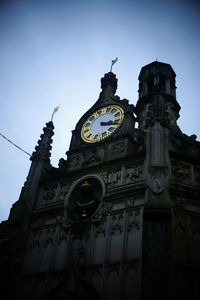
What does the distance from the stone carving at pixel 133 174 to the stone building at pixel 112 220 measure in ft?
0.14

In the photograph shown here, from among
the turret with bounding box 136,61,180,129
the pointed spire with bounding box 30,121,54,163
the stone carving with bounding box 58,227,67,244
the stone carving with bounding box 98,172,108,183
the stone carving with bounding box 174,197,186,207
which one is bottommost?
the stone carving with bounding box 58,227,67,244

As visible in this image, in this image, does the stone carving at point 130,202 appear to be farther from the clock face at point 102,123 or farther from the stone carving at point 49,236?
the clock face at point 102,123

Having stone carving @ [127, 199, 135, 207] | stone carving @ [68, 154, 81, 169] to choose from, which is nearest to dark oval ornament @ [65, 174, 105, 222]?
stone carving @ [127, 199, 135, 207]

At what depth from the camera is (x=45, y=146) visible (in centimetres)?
1708

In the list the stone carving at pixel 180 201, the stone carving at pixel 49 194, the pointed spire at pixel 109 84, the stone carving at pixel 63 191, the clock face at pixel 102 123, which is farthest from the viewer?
the pointed spire at pixel 109 84

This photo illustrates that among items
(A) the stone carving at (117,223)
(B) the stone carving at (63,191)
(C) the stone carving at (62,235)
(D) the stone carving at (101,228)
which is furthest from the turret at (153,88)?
(C) the stone carving at (62,235)

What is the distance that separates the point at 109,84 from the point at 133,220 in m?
9.80

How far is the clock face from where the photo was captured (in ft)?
52.7

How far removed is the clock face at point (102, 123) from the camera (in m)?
16.1

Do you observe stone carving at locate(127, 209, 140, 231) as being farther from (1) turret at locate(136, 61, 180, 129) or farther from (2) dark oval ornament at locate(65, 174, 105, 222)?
(1) turret at locate(136, 61, 180, 129)

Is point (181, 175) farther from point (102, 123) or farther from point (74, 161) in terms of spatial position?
point (102, 123)

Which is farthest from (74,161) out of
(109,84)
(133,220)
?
(109,84)

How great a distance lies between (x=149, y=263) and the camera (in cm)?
918

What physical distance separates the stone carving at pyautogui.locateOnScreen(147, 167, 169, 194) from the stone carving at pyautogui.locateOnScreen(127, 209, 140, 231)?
1244 millimetres
